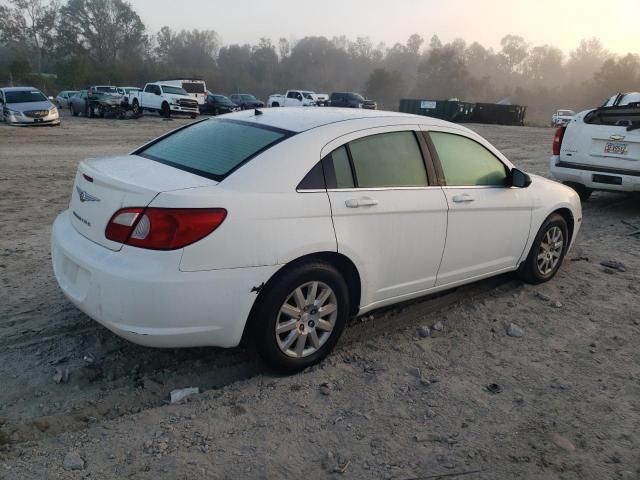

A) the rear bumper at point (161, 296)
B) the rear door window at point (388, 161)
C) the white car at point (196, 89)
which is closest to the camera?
the rear bumper at point (161, 296)

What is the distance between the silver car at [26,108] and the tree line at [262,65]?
2865 centimetres

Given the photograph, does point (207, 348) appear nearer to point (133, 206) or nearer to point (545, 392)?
point (133, 206)

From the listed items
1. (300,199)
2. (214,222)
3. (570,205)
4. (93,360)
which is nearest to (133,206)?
(214,222)

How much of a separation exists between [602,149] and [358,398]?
664 centimetres

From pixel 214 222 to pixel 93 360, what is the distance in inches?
55.0

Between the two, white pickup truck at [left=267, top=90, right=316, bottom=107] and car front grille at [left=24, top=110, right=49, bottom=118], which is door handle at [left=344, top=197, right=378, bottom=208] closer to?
car front grille at [left=24, top=110, right=49, bottom=118]

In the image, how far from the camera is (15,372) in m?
3.37

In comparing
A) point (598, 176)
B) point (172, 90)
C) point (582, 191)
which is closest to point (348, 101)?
point (172, 90)

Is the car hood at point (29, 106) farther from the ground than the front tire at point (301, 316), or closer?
closer

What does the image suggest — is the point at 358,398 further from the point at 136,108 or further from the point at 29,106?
the point at 136,108

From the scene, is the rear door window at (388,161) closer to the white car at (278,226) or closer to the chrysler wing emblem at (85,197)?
the white car at (278,226)

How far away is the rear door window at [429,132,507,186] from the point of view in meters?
4.17

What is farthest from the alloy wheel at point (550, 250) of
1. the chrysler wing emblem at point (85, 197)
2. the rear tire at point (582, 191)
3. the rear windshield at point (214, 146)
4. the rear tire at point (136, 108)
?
the rear tire at point (136, 108)

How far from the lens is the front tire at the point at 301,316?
125 inches
